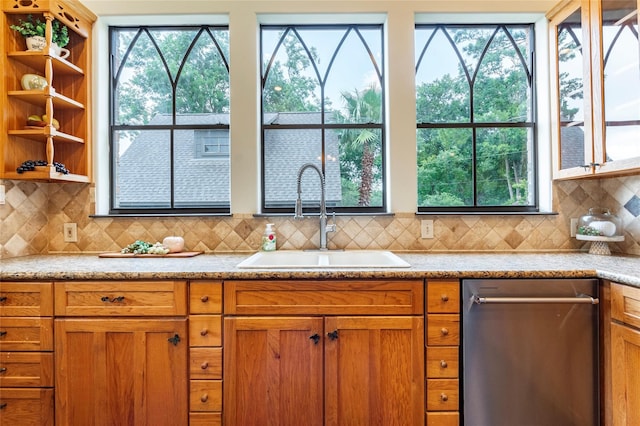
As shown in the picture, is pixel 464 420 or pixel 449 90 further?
pixel 449 90

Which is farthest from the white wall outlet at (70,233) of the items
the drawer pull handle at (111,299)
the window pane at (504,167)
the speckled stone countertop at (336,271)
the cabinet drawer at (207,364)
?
the window pane at (504,167)

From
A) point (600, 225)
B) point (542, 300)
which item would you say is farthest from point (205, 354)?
point (600, 225)

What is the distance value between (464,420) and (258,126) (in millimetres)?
1941

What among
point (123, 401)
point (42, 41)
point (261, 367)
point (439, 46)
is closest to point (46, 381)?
point (123, 401)

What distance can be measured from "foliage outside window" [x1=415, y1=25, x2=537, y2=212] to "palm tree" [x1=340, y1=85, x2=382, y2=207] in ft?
0.97

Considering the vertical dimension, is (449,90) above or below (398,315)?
above

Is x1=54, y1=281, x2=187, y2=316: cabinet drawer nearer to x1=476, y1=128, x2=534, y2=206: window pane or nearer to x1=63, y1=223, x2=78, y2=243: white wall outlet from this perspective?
x1=63, y1=223, x2=78, y2=243: white wall outlet

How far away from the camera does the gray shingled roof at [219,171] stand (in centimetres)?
221

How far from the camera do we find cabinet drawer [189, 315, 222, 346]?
4.76 ft

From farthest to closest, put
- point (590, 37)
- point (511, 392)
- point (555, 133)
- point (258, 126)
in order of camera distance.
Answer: point (258, 126) → point (555, 133) → point (590, 37) → point (511, 392)

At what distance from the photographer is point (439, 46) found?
7.32ft

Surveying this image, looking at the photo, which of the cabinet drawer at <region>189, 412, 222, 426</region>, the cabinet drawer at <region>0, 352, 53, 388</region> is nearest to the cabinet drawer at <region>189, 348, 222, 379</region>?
the cabinet drawer at <region>189, 412, 222, 426</region>

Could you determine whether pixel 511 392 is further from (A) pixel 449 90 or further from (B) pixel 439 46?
→ (B) pixel 439 46

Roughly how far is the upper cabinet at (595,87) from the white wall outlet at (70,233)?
3046 mm
